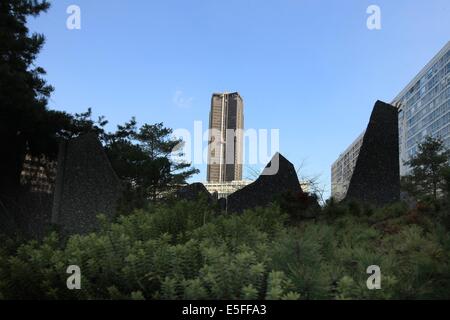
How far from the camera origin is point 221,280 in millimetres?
3076

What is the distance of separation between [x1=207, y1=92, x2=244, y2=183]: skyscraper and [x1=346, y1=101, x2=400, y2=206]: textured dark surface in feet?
19.0

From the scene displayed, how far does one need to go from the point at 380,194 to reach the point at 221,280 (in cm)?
963

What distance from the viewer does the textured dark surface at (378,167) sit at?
11930mm

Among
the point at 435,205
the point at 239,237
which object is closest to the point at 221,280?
the point at 239,237

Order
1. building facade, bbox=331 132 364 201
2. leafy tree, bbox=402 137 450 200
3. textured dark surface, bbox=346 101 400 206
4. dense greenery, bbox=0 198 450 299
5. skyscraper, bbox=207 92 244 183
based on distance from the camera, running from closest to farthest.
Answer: dense greenery, bbox=0 198 450 299 < textured dark surface, bbox=346 101 400 206 < building facade, bbox=331 132 364 201 < skyscraper, bbox=207 92 244 183 < leafy tree, bbox=402 137 450 200

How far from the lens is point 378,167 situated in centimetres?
1202

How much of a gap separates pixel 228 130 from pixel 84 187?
6.56 meters

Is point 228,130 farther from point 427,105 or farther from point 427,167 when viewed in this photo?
point 427,105

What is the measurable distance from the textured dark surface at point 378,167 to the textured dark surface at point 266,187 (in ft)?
5.66

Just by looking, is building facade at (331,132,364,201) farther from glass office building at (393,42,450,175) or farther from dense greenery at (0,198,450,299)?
glass office building at (393,42,450,175)

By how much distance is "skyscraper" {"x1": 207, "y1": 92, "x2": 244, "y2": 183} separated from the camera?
17.6 metres

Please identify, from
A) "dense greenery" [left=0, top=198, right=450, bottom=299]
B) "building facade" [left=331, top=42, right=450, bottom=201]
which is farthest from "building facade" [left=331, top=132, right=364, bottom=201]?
"building facade" [left=331, top=42, right=450, bottom=201]

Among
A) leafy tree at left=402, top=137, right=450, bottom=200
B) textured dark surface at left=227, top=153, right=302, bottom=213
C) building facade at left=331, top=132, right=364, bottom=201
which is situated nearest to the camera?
textured dark surface at left=227, top=153, right=302, bottom=213

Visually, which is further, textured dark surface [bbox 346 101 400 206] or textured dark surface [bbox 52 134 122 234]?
textured dark surface [bbox 52 134 122 234]
